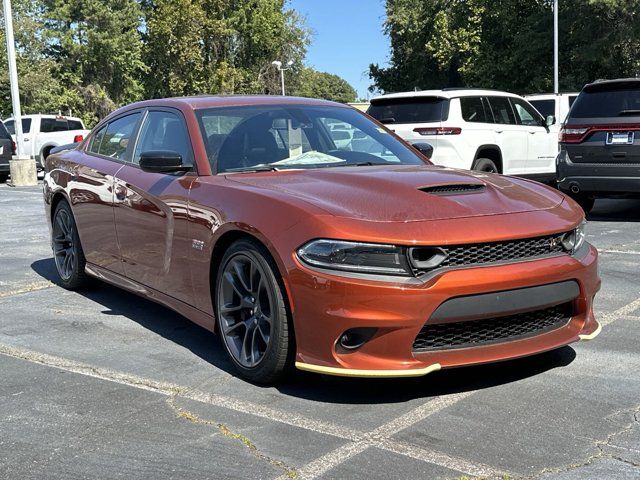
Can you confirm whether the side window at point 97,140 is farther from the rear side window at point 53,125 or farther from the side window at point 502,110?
the rear side window at point 53,125

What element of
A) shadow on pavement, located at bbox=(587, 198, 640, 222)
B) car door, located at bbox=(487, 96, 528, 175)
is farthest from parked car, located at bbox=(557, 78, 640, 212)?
car door, located at bbox=(487, 96, 528, 175)

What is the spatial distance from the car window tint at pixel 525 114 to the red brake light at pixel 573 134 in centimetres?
262

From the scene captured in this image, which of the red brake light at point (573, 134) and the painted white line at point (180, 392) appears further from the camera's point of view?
the red brake light at point (573, 134)

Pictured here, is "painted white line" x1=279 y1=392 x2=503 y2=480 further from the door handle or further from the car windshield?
the door handle

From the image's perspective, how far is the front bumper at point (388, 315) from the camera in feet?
11.1

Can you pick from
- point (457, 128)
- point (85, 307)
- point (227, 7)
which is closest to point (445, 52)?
point (227, 7)

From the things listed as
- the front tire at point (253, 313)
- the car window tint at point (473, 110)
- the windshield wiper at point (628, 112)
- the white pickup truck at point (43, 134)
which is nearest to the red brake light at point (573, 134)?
the windshield wiper at point (628, 112)

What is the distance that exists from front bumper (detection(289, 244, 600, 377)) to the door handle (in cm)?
205

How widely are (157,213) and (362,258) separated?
1.76m

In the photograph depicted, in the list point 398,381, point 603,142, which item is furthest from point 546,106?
point 398,381

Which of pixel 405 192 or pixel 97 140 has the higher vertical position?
pixel 97 140

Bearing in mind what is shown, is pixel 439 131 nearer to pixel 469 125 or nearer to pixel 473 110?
pixel 469 125

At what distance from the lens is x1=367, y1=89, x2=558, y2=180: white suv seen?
10789mm

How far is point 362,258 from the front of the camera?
137 inches
